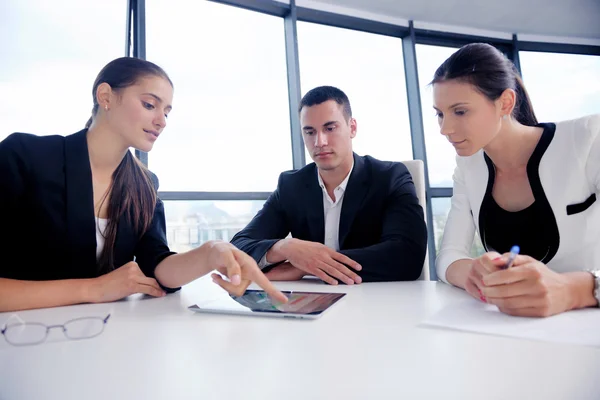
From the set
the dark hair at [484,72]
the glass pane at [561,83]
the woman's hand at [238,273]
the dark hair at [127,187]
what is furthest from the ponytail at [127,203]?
the glass pane at [561,83]

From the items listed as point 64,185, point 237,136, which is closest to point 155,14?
point 237,136

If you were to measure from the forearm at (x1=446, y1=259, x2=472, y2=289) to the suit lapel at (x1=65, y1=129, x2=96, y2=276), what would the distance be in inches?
41.8

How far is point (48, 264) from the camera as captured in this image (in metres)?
1.13

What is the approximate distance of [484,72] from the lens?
1278 millimetres

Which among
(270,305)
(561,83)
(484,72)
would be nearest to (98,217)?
(270,305)

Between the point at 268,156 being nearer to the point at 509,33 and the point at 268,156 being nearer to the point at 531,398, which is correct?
the point at 531,398

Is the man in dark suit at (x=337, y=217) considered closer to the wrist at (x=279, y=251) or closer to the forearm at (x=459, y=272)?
the wrist at (x=279, y=251)

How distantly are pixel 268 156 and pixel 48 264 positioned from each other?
2.46 m

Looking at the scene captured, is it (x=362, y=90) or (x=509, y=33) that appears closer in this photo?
(x=362, y=90)

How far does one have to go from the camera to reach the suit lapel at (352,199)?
171 cm

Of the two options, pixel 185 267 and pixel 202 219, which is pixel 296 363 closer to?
pixel 185 267

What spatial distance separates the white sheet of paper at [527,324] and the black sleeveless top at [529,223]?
462 millimetres

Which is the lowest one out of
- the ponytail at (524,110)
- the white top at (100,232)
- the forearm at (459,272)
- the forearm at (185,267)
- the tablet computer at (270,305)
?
the tablet computer at (270,305)

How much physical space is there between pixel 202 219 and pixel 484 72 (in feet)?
7.68
